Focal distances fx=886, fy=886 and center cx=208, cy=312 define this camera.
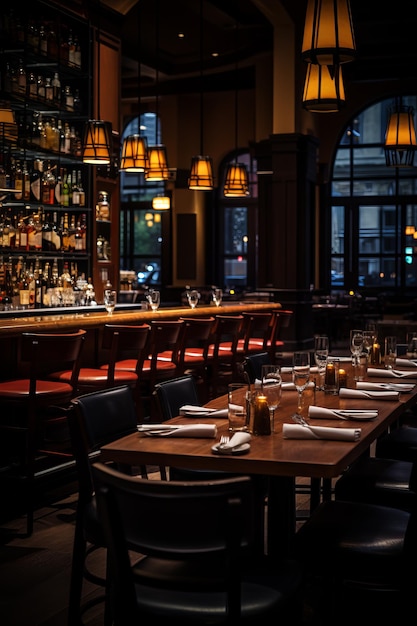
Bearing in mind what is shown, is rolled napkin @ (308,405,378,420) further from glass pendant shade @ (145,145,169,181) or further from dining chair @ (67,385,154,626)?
glass pendant shade @ (145,145,169,181)

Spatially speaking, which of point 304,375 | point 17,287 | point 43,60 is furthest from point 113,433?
point 43,60

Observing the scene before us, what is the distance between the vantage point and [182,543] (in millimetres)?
2078

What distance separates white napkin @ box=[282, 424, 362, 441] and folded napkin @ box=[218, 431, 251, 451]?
0.16m

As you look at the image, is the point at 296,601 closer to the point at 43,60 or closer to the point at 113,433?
the point at 113,433

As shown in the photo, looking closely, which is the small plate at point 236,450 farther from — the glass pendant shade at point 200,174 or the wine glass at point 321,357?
the glass pendant shade at point 200,174

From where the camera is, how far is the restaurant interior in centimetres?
251

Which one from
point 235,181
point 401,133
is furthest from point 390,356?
point 235,181

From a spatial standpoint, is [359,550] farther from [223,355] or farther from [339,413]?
[223,355]

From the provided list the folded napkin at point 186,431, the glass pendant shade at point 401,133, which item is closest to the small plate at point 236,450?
the folded napkin at point 186,431

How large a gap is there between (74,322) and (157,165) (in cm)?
336

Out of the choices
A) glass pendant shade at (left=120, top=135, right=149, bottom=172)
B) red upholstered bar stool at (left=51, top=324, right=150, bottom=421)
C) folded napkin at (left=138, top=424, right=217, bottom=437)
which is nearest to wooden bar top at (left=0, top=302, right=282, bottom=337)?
red upholstered bar stool at (left=51, top=324, right=150, bottom=421)

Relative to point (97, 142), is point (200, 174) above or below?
below

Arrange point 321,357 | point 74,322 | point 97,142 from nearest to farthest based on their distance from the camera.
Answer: point 321,357, point 74,322, point 97,142

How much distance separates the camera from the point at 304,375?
137 inches
